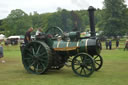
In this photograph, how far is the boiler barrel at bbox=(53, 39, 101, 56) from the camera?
7988 millimetres

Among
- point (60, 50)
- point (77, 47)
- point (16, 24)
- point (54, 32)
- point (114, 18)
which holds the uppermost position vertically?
point (16, 24)

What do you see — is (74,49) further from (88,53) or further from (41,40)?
(41,40)

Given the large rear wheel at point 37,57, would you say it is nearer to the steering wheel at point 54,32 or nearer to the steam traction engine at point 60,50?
the steam traction engine at point 60,50

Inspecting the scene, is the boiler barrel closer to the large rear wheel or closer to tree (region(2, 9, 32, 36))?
the large rear wheel

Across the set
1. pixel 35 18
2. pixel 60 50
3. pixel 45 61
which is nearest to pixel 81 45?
pixel 60 50

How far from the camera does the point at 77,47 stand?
Result: 8.14 m

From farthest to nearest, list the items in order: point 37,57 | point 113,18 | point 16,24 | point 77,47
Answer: point 16,24 < point 113,18 < point 37,57 < point 77,47

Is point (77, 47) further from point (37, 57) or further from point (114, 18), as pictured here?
point (114, 18)

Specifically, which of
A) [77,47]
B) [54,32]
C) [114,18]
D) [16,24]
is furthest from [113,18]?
[77,47]

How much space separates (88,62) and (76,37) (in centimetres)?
110

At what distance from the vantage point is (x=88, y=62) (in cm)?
779

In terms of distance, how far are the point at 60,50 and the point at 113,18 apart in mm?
45601

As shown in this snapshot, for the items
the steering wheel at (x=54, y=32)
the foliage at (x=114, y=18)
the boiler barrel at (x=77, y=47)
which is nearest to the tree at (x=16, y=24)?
the foliage at (x=114, y=18)

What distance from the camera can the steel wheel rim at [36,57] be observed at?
335 inches
